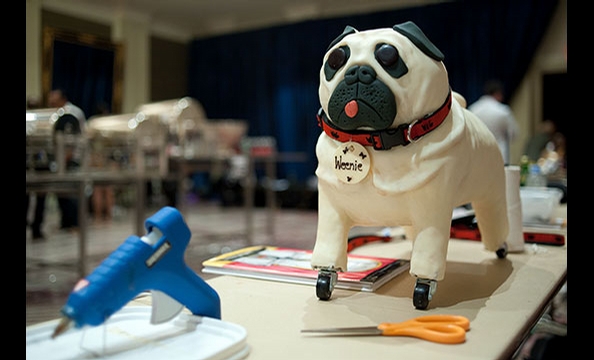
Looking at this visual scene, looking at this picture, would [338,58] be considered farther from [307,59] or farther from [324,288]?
[307,59]

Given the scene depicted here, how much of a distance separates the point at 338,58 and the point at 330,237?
24cm

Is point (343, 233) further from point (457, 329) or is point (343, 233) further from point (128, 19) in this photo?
point (128, 19)

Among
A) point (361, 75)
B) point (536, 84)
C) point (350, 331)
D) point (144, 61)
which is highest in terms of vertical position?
point (144, 61)

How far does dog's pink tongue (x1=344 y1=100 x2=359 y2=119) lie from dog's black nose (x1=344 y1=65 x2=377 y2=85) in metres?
0.03

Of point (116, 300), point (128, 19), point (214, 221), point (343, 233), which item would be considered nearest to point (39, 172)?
point (343, 233)

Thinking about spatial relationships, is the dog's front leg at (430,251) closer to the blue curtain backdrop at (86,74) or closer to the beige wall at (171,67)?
the beige wall at (171,67)

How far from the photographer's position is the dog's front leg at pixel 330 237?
0.71m

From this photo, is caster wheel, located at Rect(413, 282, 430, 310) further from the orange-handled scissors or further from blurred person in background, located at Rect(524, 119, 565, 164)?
blurred person in background, located at Rect(524, 119, 565, 164)

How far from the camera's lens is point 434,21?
5793 mm

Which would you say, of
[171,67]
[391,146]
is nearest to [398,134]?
[391,146]

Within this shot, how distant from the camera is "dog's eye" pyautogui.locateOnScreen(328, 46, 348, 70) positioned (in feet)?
2.15

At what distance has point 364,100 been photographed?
0.63 meters

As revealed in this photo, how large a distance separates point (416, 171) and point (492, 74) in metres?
5.44

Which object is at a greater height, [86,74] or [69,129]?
[86,74]
